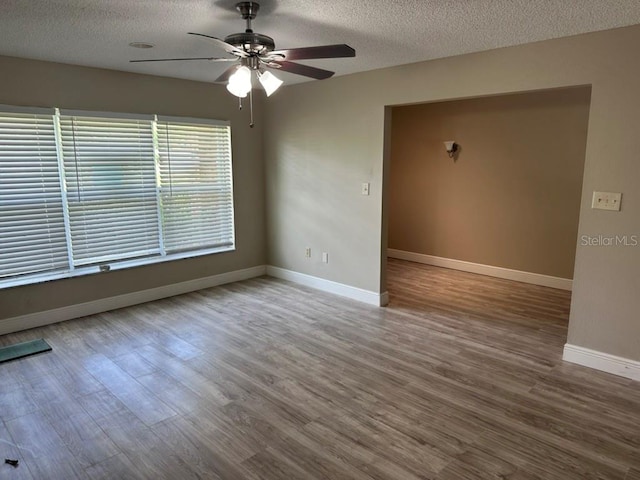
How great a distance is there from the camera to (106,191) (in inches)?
166

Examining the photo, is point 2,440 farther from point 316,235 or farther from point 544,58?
point 544,58

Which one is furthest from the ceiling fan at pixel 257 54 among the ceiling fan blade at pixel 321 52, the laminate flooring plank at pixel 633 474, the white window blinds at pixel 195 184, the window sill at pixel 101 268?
the laminate flooring plank at pixel 633 474

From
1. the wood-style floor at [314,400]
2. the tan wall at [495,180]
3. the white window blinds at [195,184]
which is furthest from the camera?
the tan wall at [495,180]

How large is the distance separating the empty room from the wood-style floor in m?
0.02

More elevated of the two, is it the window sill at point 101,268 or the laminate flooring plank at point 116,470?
the window sill at point 101,268

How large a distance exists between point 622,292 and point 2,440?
13.1 ft

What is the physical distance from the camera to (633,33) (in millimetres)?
2729

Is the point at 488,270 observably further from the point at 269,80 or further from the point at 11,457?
the point at 11,457

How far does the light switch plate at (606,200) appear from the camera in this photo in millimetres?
2889

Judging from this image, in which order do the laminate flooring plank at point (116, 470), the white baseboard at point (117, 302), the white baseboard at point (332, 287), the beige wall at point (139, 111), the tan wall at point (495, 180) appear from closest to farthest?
the laminate flooring plank at point (116, 470) < the beige wall at point (139, 111) < the white baseboard at point (117, 302) < the white baseboard at point (332, 287) < the tan wall at point (495, 180)

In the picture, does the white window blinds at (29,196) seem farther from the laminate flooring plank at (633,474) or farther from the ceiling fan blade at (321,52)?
the laminate flooring plank at (633,474)

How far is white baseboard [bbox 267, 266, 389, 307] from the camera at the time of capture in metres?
4.51

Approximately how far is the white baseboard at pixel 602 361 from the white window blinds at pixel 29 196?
4.53 m

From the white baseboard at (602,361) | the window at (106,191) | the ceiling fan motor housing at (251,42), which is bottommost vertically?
the white baseboard at (602,361)
